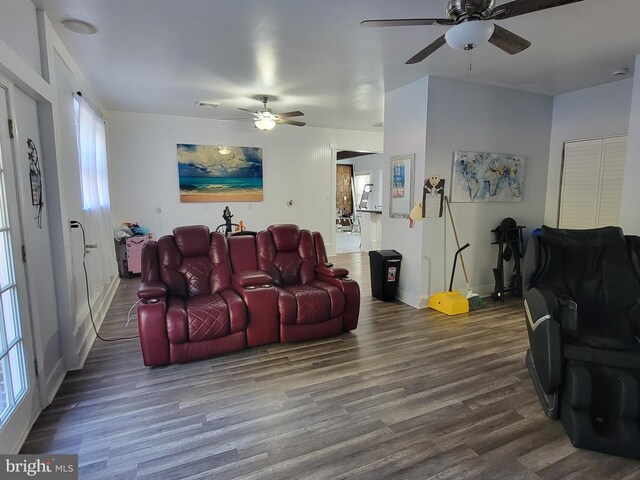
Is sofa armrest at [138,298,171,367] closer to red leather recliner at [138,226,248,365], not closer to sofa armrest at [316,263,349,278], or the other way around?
red leather recliner at [138,226,248,365]

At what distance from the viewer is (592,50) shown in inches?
Result: 132

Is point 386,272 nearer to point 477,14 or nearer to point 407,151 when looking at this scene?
point 407,151

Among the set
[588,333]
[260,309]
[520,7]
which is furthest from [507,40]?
[260,309]

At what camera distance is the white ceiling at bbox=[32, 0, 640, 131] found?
8.51ft

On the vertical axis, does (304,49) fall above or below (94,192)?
above

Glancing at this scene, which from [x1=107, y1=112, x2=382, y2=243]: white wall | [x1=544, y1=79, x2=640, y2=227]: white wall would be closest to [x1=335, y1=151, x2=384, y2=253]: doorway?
[x1=107, y1=112, x2=382, y2=243]: white wall

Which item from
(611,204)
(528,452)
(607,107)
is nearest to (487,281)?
(611,204)

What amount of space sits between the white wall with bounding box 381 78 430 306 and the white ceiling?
0.70ft

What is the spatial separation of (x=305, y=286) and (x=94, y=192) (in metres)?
2.89

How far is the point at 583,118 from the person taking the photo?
464 cm

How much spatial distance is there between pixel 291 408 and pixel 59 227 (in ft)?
7.37

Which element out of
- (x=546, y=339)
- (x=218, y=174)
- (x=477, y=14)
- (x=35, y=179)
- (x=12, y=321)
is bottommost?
(x=546, y=339)

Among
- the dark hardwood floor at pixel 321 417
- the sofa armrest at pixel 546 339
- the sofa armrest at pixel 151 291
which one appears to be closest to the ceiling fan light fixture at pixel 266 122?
the sofa armrest at pixel 151 291

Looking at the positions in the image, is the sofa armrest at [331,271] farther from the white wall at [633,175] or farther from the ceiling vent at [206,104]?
the ceiling vent at [206,104]
